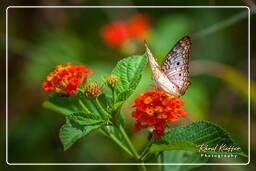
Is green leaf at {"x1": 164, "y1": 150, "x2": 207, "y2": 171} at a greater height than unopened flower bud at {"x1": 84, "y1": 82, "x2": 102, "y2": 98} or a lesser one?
lesser

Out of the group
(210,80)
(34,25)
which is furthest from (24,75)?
(210,80)

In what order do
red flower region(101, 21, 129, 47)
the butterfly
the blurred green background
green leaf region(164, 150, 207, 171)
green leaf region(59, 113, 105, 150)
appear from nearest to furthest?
green leaf region(59, 113, 105, 150), the butterfly, green leaf region(164, 150, 207, 171), the blurred green background, red flower region(101, 21, 129, 47)

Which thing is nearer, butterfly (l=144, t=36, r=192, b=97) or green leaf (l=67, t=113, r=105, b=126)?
green leaf (l=67, t=113, r=105, b=126)

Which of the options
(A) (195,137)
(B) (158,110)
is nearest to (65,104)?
(B) (158,110)

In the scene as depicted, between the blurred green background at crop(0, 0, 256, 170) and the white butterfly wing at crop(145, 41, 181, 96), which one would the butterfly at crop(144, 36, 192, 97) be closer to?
the white butterfly wing at crop(145, 41, 181, 96)

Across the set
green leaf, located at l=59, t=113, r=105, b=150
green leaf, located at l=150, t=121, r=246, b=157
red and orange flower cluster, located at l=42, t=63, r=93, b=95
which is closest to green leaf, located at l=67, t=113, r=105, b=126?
green leaf, located at l=59, t=113, r=105, b=150

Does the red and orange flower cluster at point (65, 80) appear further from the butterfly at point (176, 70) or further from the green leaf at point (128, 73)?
the butterfly at point (176, 70)

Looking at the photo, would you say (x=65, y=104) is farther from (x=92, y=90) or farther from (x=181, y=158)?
(x=181, y=158)
